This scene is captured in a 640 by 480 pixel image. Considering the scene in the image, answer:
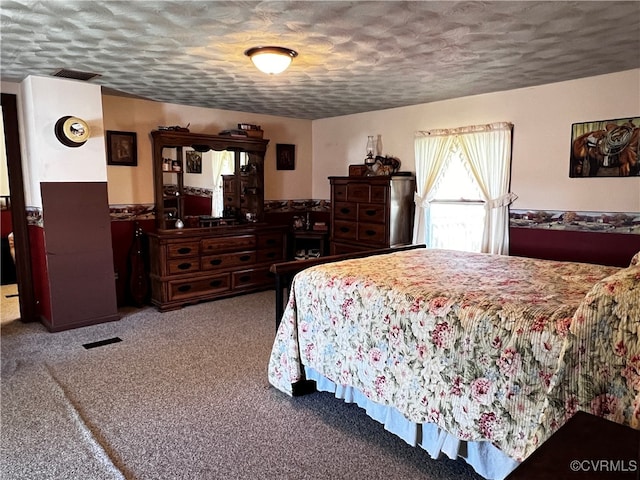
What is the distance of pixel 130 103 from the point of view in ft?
14.8

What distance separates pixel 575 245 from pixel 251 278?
3.39m

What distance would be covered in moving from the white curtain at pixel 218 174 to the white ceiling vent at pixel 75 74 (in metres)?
1.64

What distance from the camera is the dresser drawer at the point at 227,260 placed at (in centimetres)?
473

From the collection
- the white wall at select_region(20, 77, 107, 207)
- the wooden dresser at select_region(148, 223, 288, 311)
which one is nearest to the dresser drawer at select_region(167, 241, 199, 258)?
the wooden dresser at select_region(148, 223, 288, 311)

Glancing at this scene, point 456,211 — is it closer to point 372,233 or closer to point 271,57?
point 372,233

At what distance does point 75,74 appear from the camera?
11.5 ft

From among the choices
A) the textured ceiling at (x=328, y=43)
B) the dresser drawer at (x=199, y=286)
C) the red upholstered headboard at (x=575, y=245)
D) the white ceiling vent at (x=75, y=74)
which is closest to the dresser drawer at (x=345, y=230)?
the dresser drawer at (x=199, y=286)

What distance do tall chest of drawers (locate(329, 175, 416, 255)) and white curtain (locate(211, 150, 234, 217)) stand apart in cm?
131

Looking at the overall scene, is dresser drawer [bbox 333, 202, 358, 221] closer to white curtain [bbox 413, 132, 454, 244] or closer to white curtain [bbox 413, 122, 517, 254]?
white curtain [bbox 413, 132, 454, 244]

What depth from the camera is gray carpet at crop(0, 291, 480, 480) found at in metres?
2.01

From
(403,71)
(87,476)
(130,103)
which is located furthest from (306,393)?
(130,103)

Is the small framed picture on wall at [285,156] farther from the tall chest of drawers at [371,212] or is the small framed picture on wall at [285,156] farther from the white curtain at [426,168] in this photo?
the white curtain at [426,168]

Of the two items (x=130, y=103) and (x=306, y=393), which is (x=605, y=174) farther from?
(x=130, y=103)

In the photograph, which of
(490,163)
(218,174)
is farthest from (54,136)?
(490,163)
